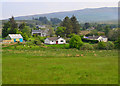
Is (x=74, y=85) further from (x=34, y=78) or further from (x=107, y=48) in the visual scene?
(x=107, y=48)

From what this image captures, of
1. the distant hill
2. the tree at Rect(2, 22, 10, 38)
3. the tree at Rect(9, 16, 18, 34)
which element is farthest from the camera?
the tree at Rect(2, 22, 10, 38)

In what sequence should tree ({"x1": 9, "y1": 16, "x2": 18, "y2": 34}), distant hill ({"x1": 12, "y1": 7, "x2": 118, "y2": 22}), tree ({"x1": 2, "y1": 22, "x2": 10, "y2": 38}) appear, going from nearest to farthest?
distant hill ({"x1": 12, "y1": 7, "x2": 118, "y2": 22}) → tree ({"x1": 9, "y1": 16, "x2": 18, "y2": 34}) → tree ({"x1": 2, "y1": 22, "x2": 10, "y2": 38})

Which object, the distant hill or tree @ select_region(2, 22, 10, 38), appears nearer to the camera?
the distant hill

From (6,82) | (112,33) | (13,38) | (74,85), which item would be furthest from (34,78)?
(112,33)

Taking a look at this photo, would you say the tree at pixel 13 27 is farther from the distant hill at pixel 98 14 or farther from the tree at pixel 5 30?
the distant hill at pixel 98 14

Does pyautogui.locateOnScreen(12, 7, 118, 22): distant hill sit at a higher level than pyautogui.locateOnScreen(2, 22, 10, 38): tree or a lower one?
higher

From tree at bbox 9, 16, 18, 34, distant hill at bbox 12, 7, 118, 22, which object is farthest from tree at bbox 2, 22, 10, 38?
distant hill at bbox 12, 7, 118, 22

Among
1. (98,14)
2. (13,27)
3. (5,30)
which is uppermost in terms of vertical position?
(98,14)

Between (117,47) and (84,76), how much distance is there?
24419 millimetres

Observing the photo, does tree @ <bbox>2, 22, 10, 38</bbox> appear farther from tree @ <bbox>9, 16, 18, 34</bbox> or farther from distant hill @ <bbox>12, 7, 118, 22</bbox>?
distant hill @ <bbox>12, 7, 118, 22</bbox>

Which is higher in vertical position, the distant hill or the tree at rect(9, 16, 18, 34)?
the distant hill

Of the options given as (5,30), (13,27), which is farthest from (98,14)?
(5,30)

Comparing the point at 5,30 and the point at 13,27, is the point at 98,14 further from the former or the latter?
the point at 5,30

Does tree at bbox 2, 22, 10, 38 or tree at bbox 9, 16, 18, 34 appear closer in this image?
tree at bbox 9, 16, 18, 34
